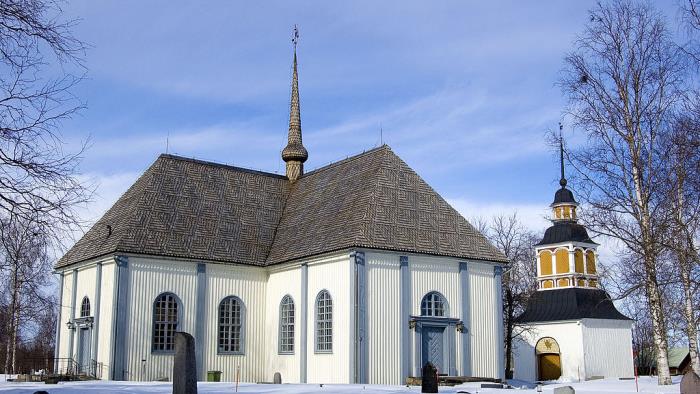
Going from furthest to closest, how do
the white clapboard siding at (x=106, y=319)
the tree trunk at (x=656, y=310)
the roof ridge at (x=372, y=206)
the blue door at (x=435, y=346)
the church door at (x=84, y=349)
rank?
the church door at (x=84, y=349)
the white clapboard siding at (x=106, y=319)
the blue door at (x=435, y=346)
the roof ridge at (x=372, y=206)
the tree trunk at (x=656, y=310)

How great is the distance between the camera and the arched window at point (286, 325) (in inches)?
1238

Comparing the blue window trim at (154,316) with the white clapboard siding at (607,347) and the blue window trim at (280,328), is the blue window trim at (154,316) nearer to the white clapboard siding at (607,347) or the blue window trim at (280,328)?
the blue window trim at (280,328)

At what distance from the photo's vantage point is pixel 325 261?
96.9 feet

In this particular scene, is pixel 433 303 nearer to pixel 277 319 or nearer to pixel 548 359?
pixel 277 319

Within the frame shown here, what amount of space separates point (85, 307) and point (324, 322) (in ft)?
33.5

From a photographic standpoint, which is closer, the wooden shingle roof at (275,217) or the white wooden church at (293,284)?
the white wooden church at (293,284)

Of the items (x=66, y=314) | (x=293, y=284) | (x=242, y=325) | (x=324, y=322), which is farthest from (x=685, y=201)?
(x=66, y=314)

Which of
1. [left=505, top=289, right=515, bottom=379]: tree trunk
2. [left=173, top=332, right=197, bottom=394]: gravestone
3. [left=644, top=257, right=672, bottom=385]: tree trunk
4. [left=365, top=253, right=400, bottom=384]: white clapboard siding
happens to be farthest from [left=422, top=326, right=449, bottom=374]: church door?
[left=173, top=332, right=197, bottom=394]: gravestone

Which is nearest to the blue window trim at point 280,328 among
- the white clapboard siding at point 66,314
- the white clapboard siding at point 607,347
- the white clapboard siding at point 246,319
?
the white clapboard siding at point 246,319

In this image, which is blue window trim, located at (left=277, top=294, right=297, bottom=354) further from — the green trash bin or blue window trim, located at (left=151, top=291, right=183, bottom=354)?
blue window trim, located at (left=151, top=291, right=183, bottom=354)

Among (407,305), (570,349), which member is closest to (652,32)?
(407,305)

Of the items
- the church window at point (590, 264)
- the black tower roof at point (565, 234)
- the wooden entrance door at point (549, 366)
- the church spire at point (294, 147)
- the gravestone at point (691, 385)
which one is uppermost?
the church spire at point (294, 147)

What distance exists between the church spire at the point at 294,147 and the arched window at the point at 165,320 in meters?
11.0

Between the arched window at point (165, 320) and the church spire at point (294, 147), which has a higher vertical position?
the church spire at point (294, 147)
